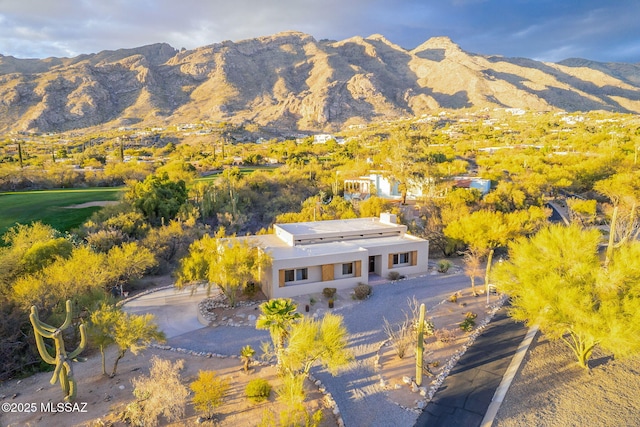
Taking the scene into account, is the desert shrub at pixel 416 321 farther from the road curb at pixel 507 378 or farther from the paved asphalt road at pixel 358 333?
the road curb at pixel 507 378

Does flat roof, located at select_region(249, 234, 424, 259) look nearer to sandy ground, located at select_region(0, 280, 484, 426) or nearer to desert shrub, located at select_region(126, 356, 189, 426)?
sandy ground, located at select_region(0, 280, 484, 426)

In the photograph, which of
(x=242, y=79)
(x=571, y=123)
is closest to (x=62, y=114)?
(x=242, y=79)

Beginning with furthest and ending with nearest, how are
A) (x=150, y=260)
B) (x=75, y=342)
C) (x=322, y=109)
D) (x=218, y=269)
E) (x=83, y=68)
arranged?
1. (x=83, y=68)
2. (x=322, y=109)
3. (x=150, y=260)
4. (x=218, y=269)
5. (x=75, y=342)

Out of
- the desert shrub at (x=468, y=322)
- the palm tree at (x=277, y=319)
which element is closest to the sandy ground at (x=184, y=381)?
the desert shrub at (x=468, y=322)

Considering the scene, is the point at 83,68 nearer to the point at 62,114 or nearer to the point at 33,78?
the point at 33,78

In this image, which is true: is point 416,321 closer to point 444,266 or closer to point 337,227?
point 444,266

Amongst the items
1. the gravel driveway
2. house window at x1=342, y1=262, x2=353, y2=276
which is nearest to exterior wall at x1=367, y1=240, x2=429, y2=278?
the gravel driveway

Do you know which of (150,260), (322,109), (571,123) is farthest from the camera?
(322,109)
